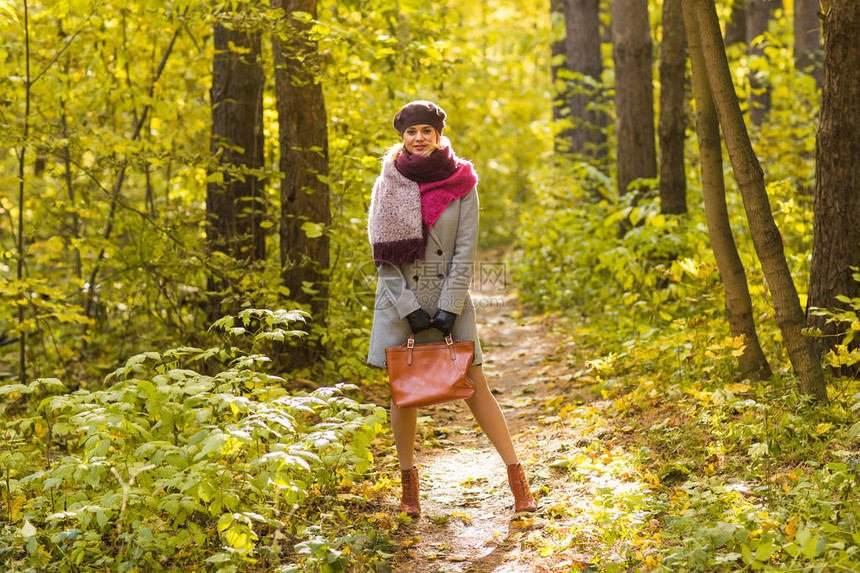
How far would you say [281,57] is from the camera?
6352 millimetres

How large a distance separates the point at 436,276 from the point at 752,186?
6.65 ft

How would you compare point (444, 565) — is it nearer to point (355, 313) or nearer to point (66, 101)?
point (355, 313)

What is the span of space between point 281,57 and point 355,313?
7.66 feet

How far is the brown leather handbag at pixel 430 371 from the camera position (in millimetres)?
3977

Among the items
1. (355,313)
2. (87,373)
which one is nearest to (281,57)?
(355,313)

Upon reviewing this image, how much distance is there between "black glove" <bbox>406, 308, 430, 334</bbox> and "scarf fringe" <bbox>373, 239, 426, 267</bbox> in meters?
0.28

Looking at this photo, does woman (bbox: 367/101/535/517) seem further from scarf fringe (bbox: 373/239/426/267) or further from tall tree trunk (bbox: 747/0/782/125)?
tall tree trunk (bbox: 747/0/782/125)

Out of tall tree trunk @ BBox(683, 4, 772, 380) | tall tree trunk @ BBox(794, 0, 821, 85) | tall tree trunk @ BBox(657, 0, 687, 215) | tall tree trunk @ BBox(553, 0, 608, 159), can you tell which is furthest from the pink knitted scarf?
tall tree trunk @ BBox(794, 0, 821, 85)

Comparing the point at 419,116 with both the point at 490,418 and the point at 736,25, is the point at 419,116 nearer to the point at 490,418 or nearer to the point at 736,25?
the point at 490,418

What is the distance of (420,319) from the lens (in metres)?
4.06

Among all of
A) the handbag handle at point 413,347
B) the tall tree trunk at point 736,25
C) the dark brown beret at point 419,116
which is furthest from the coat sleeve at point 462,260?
the tall tree trunk at point 736,25

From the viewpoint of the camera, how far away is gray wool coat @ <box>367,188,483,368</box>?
13.6 ft

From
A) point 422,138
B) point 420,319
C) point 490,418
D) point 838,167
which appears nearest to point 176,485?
point 420,319

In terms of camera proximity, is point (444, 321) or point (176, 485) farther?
point (444, 321)
